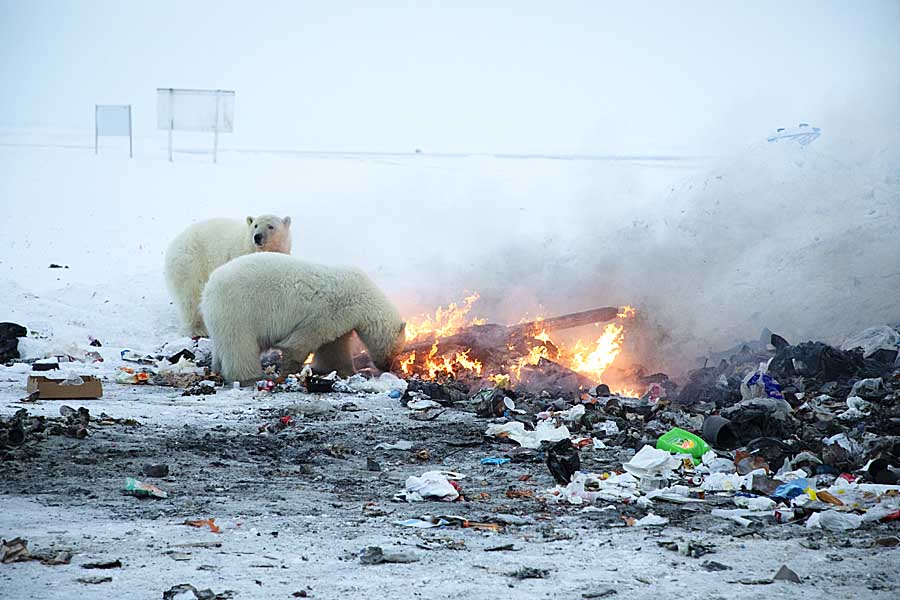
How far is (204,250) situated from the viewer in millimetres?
13359

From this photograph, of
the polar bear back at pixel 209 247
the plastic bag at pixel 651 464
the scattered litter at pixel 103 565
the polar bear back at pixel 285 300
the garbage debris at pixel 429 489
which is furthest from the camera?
the polar bear back at pixel 209 247

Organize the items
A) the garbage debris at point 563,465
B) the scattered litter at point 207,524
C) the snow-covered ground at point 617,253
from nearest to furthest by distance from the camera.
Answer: the scattered litter at point 207,524
the garbage debris at point 563,465
the snow-covered ground at point 617,253

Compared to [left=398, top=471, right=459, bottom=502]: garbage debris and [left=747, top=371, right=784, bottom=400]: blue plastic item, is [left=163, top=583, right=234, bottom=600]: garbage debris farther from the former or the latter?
[left=747, top=371, right=784, bottom=400]: blue plastic item

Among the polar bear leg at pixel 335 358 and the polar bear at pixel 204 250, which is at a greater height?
the polar bear at pixel 204 250

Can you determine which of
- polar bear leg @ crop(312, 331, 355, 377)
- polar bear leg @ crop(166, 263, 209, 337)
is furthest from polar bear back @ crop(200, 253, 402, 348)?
polar bear leg @ crop(166, 263, 209, 337)

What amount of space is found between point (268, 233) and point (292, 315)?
3.25 meters

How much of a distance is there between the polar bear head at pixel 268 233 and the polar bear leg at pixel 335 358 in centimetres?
275

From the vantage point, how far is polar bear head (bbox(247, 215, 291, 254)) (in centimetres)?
1281

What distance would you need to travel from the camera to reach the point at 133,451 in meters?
6.36

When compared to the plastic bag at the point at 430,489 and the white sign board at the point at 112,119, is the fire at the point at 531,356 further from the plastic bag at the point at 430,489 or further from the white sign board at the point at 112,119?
the white sign board at the point at 112,119

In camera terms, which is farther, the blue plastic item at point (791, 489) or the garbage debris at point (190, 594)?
the blue plastic item at point (791, 489)

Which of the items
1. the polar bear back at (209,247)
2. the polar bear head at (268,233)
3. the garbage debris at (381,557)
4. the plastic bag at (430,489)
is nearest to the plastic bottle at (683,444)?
the plastic bag at (430,489)

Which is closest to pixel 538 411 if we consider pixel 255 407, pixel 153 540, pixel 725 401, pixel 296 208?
pixel 725 401

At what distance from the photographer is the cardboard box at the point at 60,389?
813 centimetres
